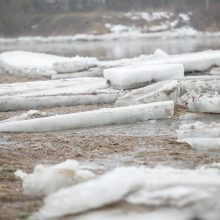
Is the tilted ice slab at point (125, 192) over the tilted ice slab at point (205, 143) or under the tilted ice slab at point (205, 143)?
over

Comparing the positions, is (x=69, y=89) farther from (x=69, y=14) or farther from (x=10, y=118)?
(x=69, y=14)

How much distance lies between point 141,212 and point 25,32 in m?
46.8

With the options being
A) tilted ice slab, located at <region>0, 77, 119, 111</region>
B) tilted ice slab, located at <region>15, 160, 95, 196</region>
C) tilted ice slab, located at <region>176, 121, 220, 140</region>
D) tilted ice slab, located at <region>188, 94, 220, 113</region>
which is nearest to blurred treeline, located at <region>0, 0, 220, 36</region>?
tilted ice slab, located at <region>0, 77, 119, 111</region>

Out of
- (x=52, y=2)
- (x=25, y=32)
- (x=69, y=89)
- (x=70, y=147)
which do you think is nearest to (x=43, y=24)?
(x=25, y=32)

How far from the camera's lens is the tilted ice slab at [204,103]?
7117 millimetres

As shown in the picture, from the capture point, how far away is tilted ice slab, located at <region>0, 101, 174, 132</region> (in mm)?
6621

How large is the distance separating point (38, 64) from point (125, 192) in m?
11.8

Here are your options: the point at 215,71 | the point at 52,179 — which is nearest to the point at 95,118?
the point at 52,179

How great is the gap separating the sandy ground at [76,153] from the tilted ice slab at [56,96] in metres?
1.90

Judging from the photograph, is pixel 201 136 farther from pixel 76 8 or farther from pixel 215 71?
pixel 76 8

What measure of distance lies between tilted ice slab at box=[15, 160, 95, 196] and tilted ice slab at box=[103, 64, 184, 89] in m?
5.43

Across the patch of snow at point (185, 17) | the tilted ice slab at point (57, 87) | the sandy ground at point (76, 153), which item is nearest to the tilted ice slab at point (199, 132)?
the sandy ground at point (76, 153)

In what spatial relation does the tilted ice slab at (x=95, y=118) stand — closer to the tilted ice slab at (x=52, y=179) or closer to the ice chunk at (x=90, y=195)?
the tilted ice slab at (x=52, y=179)

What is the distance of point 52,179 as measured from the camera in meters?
3.38
